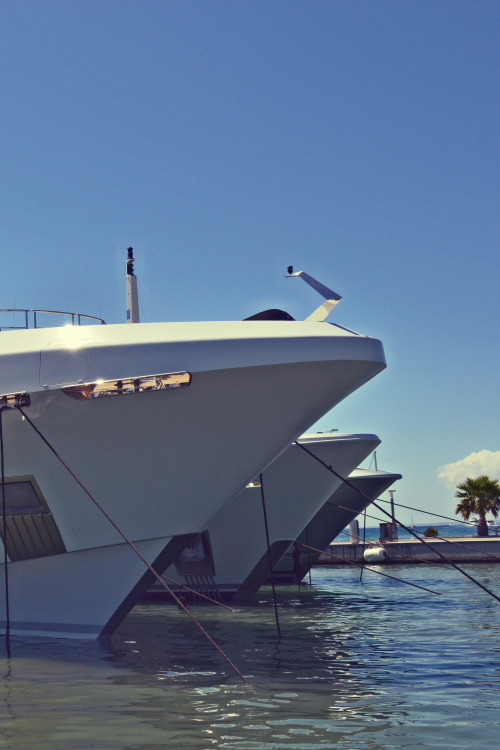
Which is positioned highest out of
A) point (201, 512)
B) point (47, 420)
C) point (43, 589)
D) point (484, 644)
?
point (47, 420)

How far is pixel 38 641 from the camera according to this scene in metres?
11.7

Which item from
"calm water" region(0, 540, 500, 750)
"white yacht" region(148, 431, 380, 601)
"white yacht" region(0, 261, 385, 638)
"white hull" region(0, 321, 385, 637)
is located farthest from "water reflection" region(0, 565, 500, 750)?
"white yacht" region(148, 431, 380, 601)

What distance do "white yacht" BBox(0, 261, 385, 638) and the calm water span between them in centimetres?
95

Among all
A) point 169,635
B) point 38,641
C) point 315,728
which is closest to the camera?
point 315,728

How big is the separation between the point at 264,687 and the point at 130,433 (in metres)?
4.11

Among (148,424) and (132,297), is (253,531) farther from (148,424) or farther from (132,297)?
(148,424)

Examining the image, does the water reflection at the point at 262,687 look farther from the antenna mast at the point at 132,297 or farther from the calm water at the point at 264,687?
the antenna mast at the point at 132,297

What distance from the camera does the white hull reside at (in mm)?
10859

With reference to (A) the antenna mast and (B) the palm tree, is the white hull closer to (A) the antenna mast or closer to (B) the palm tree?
(A) the antenna mast

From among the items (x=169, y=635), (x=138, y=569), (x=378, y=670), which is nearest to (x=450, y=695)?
(x=378, y=670)

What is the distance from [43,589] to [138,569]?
61.6 inches

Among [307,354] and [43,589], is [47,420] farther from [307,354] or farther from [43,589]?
[307,354]

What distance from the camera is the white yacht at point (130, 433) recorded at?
10844 mm

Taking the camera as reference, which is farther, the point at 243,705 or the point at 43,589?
the point at 43,589
